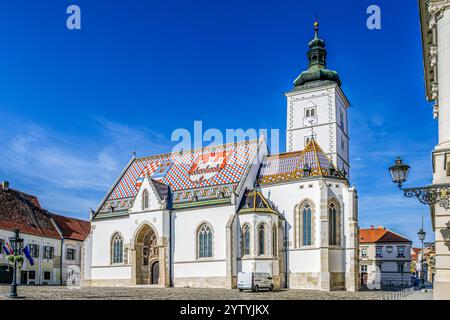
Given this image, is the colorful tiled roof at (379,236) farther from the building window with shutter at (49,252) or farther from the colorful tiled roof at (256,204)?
the building window with shutter at (49,252)

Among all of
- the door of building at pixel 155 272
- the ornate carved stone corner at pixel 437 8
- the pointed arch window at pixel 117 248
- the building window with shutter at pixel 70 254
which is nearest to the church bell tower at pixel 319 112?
the door of building at pixel 155 272

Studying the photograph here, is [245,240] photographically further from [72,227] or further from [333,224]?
[72,227]

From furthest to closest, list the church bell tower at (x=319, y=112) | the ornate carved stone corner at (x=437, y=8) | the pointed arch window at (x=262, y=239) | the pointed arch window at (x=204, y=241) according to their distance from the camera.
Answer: the church bell tower at (x=319, y=112)
the pointed arch window at (x=204, y=241)
the pointed arch window at (x=262, y=239)
the ornate carved stone corner at (x=437, y=8)

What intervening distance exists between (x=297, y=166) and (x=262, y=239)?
6.93 meters

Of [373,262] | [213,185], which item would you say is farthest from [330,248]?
[373,262]

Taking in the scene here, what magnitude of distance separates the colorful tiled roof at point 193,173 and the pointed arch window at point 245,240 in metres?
3.37

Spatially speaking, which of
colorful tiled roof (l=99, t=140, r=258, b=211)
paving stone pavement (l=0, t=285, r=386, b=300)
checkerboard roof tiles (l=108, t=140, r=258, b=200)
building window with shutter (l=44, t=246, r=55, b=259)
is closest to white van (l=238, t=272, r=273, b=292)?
paving stone pavement (l=0, t=285, r=386, b=300)

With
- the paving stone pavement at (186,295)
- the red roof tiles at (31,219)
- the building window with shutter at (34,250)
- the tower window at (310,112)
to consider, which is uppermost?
the tower window at (310,112)

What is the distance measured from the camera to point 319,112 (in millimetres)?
50719

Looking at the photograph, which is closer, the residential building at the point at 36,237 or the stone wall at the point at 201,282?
the stone wall at the point at 201,282

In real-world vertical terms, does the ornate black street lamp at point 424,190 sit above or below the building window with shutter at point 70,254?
above

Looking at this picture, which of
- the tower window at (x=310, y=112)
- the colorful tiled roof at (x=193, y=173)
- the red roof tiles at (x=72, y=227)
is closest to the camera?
the colorful tiled roof at (x=193, y=173)

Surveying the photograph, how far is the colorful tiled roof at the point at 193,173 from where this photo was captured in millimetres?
42375

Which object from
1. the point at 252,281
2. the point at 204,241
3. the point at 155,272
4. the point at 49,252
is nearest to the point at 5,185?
the point at 49,252
